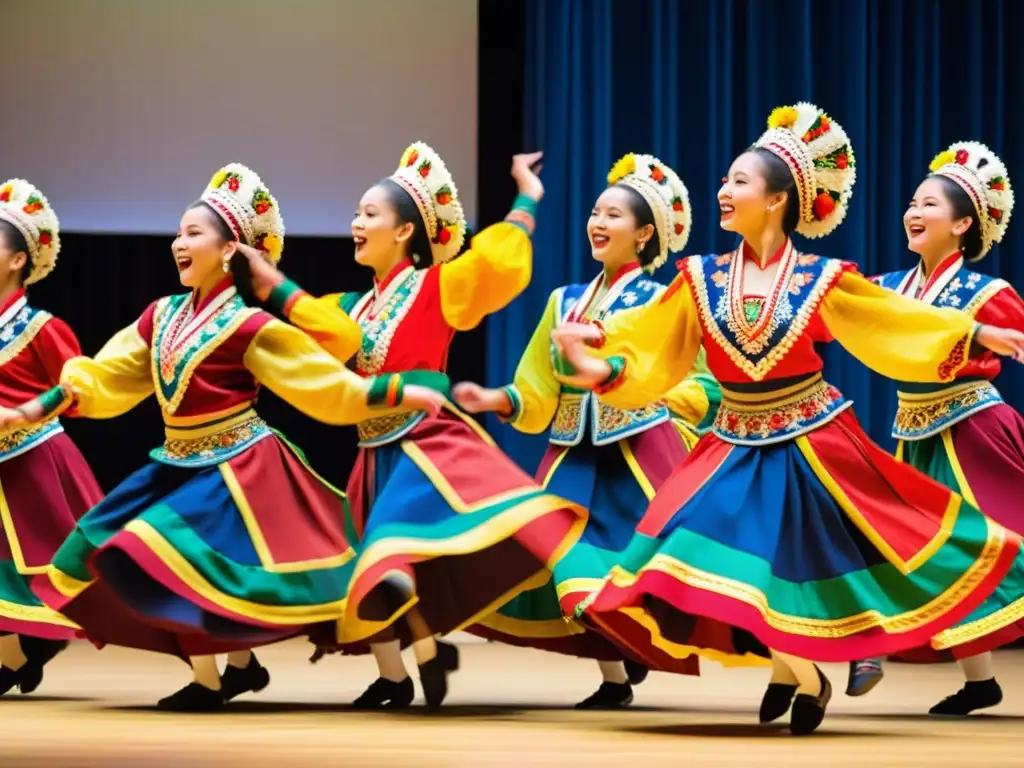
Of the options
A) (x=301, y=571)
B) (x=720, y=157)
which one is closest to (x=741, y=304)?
(x=301, y=571)

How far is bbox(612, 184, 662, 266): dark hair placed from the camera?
456 cm

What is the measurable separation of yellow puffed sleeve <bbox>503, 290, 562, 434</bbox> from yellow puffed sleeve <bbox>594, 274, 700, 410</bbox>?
1.56 feet

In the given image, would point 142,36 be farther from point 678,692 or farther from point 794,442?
point 794,442

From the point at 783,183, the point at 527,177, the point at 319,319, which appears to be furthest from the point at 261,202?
the point at 783,183

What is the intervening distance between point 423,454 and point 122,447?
2.88 metres

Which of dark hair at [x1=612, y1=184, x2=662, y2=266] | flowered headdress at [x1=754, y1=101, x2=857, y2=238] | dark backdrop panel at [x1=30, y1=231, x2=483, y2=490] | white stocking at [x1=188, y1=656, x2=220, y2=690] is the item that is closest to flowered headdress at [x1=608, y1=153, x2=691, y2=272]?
dark hair at [x1=612, y1=184, x2=662, y2=266]

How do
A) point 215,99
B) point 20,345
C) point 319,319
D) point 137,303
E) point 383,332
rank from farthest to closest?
point 137,303
point 215,99
point 20,345
point 383,332
point 319,319

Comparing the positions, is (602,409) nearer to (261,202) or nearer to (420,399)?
(420,399)

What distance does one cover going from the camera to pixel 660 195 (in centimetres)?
459

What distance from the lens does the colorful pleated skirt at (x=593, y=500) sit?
4.29 m

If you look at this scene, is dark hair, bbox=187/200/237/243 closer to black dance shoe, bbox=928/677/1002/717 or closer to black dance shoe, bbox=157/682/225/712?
black dance shoe, bbox=157/682/225/712

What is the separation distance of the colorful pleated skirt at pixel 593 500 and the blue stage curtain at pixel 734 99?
206cm

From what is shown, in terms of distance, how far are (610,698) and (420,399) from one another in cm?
93

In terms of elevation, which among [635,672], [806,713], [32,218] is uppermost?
[32,218]
